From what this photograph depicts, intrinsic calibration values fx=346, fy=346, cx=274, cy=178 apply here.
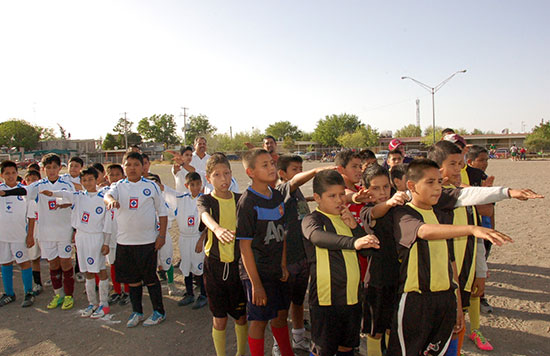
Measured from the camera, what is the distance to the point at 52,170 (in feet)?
17.1

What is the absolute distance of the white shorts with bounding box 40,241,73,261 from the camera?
5.02 metres

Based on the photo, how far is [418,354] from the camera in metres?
2.45

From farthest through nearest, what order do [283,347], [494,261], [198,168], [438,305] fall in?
[198,168], [494,261], [283,347], [438,305]

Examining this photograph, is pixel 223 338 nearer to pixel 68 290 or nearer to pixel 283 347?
pixel 283 347

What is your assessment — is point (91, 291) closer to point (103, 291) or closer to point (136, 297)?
point (103, 291)

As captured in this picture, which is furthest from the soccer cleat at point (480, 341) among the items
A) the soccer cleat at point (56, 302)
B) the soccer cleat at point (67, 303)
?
the soccer cleat at point (56, 302)

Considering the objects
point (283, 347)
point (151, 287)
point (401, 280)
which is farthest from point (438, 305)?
point (151, 287)

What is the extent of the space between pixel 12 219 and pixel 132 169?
2563 mm

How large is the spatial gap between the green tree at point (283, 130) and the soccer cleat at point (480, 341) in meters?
103

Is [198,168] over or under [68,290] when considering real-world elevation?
over

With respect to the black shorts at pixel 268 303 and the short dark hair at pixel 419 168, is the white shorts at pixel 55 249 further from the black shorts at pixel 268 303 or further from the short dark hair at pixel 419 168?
the short dark hair at pixel 419 168

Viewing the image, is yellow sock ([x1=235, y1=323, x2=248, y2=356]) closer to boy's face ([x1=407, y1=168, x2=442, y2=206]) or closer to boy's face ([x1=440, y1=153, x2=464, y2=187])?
boy's face ([x1=407, y1=168, x2=442, y2=206])

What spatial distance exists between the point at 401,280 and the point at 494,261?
179 inches

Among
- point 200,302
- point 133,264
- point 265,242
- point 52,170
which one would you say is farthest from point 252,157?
point 52,170
